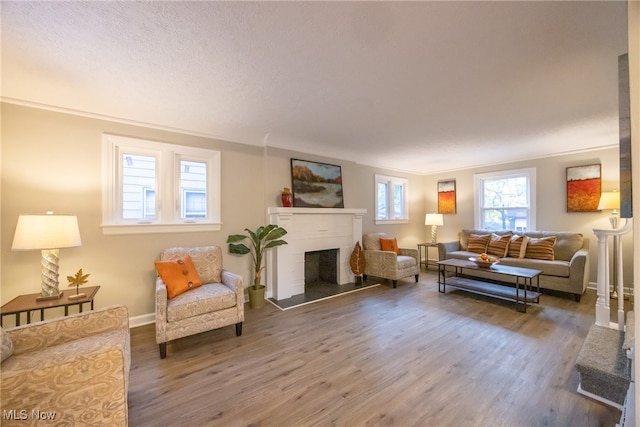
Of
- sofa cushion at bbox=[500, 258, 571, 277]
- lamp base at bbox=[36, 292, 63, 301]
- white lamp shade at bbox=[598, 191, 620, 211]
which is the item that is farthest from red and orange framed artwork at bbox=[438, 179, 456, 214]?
lamp base at bbox=[36, 292, 63, 301]

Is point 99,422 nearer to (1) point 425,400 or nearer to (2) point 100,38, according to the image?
(1) point 425,400

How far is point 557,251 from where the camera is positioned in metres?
4.08

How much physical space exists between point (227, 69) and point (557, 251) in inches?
214

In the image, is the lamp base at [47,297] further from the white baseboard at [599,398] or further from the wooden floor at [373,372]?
the white baseboard at [599,398]

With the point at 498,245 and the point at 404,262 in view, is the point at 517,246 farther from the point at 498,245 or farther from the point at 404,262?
the point at 404,262

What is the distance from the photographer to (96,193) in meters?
2.66

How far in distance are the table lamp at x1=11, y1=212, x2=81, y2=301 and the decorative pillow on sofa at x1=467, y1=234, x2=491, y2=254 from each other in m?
5.84

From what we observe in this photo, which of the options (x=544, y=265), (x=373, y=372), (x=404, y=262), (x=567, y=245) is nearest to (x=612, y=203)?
(x=567, y=245)

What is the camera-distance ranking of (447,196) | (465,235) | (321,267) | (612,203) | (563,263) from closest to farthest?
(612,203) → (563,263) → (321,267) → (465,235) → (447,196)

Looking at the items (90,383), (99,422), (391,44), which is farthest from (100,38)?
(99,422)

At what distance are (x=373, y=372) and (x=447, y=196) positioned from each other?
5.05 metres

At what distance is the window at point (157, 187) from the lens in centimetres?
276

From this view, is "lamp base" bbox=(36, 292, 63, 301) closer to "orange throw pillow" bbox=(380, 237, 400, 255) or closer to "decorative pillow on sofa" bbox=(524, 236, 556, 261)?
"orange throw pillow" bbox=(380, 237, 400, 255)

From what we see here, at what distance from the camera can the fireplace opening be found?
14.9 feet
